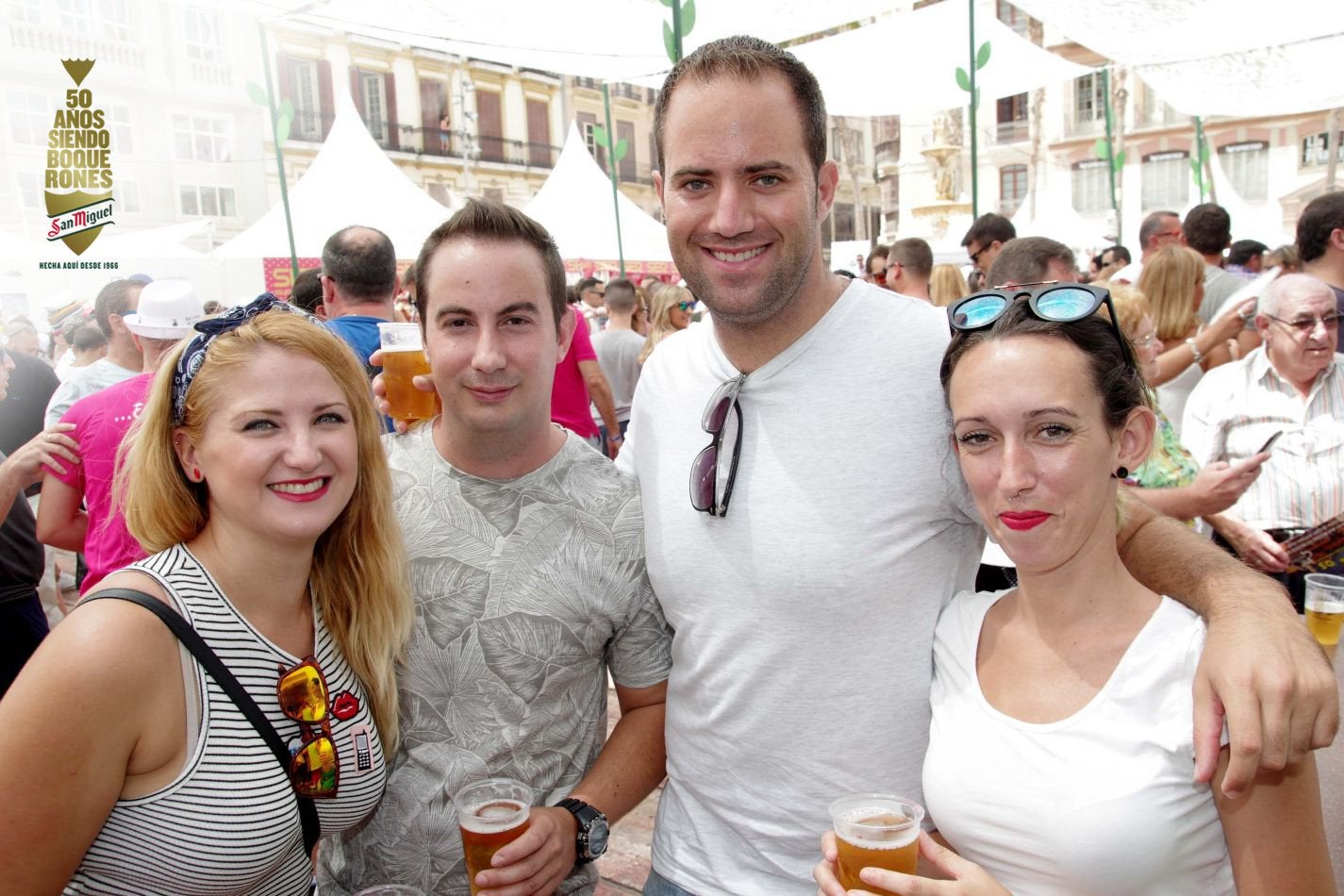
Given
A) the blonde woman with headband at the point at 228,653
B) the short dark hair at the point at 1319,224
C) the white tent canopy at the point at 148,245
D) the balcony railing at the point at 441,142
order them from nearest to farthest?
the blonde woman with headband at the point at 228,653, the short dark hair at the point at 1319,224, the white tent canopy at the point at 148,245, the balcony railing at the point at 441,142

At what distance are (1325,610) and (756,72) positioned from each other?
2.24m

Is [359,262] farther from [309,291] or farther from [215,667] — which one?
[215,667]

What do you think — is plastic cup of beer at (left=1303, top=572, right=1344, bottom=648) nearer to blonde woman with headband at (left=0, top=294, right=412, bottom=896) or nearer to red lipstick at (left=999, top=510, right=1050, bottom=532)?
red lipstick at (left=999, top=510, right=1050, bottom=532)

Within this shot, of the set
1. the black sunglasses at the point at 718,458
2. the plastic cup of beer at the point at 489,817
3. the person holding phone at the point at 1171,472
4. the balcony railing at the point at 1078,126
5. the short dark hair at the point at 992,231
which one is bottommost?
the plastic cup of beer at the point at 489,817

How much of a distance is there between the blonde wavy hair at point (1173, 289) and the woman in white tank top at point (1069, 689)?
11.7 ft

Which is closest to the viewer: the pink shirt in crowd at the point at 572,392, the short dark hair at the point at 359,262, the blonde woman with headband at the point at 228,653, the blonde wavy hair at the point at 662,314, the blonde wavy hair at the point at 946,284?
the blonde woman with headband at the point at 228,653

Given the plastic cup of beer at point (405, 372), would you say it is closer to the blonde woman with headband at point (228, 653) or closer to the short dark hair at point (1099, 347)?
the blonde woman with headband at point (228, 653)

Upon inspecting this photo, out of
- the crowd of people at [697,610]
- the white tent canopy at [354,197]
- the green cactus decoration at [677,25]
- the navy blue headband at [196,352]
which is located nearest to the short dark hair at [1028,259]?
the crowd of people at [697,610]

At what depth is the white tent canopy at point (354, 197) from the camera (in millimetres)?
11547

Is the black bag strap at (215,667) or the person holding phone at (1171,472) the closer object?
the black bag strap at (215,667)

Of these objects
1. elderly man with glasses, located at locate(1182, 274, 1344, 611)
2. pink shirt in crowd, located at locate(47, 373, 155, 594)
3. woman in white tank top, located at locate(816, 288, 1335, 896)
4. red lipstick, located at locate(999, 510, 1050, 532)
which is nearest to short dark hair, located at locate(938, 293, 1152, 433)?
woman in white tank top, located at locate(816, 288, 1335, 896)

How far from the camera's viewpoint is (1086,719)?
1.41 meters

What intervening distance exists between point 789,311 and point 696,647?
675 millimetres

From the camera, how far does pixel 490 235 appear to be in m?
1.93
